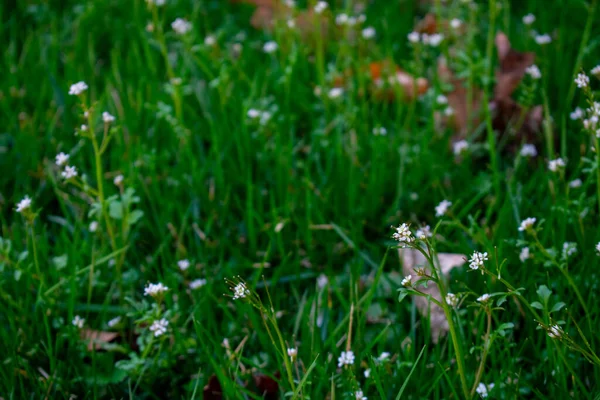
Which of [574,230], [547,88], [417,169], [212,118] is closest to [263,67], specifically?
[212,118]

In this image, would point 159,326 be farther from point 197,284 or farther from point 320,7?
point 320,7

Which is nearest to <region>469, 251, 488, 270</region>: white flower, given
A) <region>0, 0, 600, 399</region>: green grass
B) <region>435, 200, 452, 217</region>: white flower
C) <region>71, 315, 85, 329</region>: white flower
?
<region>0, 0, 600, 399</region>: green grass

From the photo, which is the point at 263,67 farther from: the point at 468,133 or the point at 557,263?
the point at 557,263

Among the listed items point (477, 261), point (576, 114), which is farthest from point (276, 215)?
point (576, 114)

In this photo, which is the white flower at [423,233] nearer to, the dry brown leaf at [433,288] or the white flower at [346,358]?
the dry brown leaf at [433,288]

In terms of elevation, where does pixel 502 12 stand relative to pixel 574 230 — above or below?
above

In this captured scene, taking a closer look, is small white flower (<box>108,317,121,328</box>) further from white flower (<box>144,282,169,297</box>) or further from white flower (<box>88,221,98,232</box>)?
white flower (<box>88,221,98,232</box>)

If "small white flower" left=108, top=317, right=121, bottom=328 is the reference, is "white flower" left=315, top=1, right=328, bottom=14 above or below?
above
